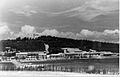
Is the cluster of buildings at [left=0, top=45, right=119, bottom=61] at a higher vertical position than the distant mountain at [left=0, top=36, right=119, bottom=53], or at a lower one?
lower

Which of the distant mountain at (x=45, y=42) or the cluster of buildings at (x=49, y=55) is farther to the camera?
the cluster of buildings at (x=49, y=55)

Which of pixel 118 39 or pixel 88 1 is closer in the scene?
pixel 88 1

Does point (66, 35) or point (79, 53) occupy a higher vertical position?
point (66, 35)

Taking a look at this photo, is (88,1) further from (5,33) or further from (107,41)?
(5,33)

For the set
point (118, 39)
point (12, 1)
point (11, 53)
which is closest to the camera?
point (12, 1)

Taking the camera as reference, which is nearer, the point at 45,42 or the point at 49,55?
the point at 45,42

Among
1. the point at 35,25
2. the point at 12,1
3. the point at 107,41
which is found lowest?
the point at 107,41

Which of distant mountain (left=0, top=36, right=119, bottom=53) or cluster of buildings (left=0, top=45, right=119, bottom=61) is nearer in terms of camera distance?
distant mountain (left=0, top=36, right=119, bottom=53)

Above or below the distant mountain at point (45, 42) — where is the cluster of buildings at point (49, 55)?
below

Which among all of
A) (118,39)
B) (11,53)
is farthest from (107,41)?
(11,53)

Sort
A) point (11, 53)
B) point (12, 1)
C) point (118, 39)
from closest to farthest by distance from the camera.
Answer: point (12, 1), point (11, 53), point (118, 39)

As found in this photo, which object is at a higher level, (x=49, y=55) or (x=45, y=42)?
(x=45, y=42)
